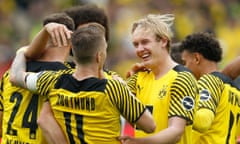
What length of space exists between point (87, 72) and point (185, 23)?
11256 mm

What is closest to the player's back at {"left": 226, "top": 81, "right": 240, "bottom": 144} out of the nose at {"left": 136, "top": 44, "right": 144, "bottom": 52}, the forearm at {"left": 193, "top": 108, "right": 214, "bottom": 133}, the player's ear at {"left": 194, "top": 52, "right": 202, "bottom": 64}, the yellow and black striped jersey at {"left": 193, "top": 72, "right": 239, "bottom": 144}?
the yellow and black striped jersey at {"left": 193, "top": 72, "right": 239, "bottom": 144}

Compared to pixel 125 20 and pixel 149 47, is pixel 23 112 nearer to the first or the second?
pixel 149 47

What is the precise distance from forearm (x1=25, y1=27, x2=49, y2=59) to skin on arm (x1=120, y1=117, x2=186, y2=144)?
102 centimetres

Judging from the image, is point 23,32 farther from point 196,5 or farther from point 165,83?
point 165,83

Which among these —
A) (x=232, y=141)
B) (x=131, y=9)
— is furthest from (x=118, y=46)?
(x=232, y=141)

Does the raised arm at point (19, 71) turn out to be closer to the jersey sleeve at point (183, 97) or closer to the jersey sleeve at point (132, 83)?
the jersey sleeve at point (132, 83)

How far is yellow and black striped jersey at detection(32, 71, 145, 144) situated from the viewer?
6.11 metres

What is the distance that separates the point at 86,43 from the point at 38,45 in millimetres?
734

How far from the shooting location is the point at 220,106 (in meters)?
7.47

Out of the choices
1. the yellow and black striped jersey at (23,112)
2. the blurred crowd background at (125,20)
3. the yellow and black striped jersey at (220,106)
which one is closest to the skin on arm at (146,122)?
the yellow and black striped jersey at (23,112)

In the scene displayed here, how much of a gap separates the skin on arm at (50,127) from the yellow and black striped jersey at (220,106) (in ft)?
4.84

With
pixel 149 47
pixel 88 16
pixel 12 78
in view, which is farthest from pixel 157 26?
pixel 12 78

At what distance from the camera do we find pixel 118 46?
16.0m

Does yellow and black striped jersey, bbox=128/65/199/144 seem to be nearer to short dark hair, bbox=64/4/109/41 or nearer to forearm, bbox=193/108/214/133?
forearm, bbox=193/108/214/133
